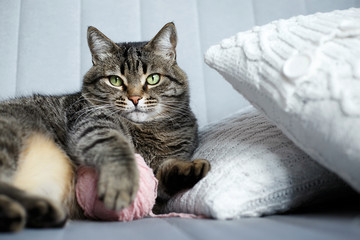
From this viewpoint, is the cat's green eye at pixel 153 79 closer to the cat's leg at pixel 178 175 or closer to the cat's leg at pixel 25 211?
the cat's leg at pixel 178 175

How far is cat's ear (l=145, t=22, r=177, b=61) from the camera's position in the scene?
116 centimetres

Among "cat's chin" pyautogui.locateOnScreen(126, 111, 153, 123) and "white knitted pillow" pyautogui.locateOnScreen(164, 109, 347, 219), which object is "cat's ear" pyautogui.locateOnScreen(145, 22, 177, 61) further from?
"white knitted pillow" pyautogui.locateOnScreen(164, 109, 347, 219)

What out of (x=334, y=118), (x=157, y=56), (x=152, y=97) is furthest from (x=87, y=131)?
(x=334, y=118)

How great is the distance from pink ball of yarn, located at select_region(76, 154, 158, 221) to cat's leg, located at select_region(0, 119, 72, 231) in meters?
0.06

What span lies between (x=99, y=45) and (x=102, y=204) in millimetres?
654

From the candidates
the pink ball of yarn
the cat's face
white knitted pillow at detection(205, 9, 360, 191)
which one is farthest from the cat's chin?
white knitted pillow at detection(205, 9, 360, 191)

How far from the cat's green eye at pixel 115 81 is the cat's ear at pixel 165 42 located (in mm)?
169

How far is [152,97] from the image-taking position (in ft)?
3.64

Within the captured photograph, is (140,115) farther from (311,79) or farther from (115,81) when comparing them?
(311,79)

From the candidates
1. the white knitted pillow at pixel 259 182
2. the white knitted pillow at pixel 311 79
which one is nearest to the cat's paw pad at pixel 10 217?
the white knitted pillow at pixel 259 182

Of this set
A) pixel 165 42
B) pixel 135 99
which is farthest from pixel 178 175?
pixel 165 42

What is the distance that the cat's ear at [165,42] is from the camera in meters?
1.16

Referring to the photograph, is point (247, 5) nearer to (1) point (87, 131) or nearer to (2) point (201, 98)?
(2) point (201, 98)

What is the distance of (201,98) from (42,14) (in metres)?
0.89
